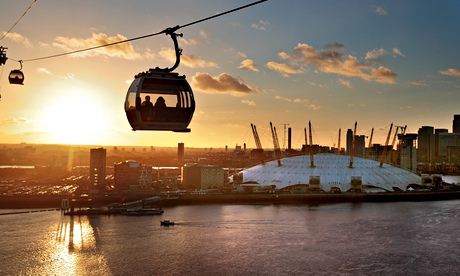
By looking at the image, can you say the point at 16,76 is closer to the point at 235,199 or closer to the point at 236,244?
the point at 236,244

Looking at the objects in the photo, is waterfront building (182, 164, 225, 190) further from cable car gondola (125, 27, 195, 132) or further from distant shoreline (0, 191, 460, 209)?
cable car gondola (125, 27, 195, 132)

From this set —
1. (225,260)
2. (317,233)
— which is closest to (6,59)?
(225,260)

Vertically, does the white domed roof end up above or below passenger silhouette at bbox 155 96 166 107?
below

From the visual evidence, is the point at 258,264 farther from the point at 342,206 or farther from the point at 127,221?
the point at 342,206

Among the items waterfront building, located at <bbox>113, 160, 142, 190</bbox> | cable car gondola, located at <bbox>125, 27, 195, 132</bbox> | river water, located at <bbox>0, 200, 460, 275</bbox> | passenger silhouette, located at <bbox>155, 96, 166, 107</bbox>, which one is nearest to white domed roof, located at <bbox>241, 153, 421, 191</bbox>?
river water, located at <bbox>0, 200, 460, 275</bbox>

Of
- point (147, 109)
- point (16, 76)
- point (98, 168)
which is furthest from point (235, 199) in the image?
point (147, 109)
